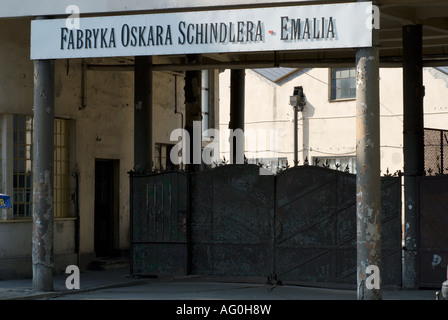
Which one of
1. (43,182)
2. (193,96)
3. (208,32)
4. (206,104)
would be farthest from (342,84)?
(43,182)

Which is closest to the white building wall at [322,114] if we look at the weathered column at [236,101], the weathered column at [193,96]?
the weathered column at [236,101]

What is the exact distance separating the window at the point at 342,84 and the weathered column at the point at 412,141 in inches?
661

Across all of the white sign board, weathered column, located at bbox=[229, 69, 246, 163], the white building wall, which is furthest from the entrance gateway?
the white building wall

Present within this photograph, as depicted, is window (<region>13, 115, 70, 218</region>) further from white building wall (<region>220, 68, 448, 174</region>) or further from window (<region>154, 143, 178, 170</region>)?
white building wall (<region>220, 68, 448, 174</region>)

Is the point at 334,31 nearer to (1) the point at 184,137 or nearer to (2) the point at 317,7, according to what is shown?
(2) the point at 317,7

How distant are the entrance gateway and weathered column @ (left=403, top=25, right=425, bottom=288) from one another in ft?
10.6

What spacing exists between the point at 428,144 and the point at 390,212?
2543 millimetres

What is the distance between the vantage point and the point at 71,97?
18062 millimetres

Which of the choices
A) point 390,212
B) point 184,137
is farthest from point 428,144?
point 184,137

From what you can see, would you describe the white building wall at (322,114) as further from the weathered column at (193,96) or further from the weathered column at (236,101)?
the weathered column at (193,96)

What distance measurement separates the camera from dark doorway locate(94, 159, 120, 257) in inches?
766

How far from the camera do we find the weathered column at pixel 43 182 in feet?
45.4

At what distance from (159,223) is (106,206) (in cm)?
375

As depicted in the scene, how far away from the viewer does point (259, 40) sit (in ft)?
41.4
